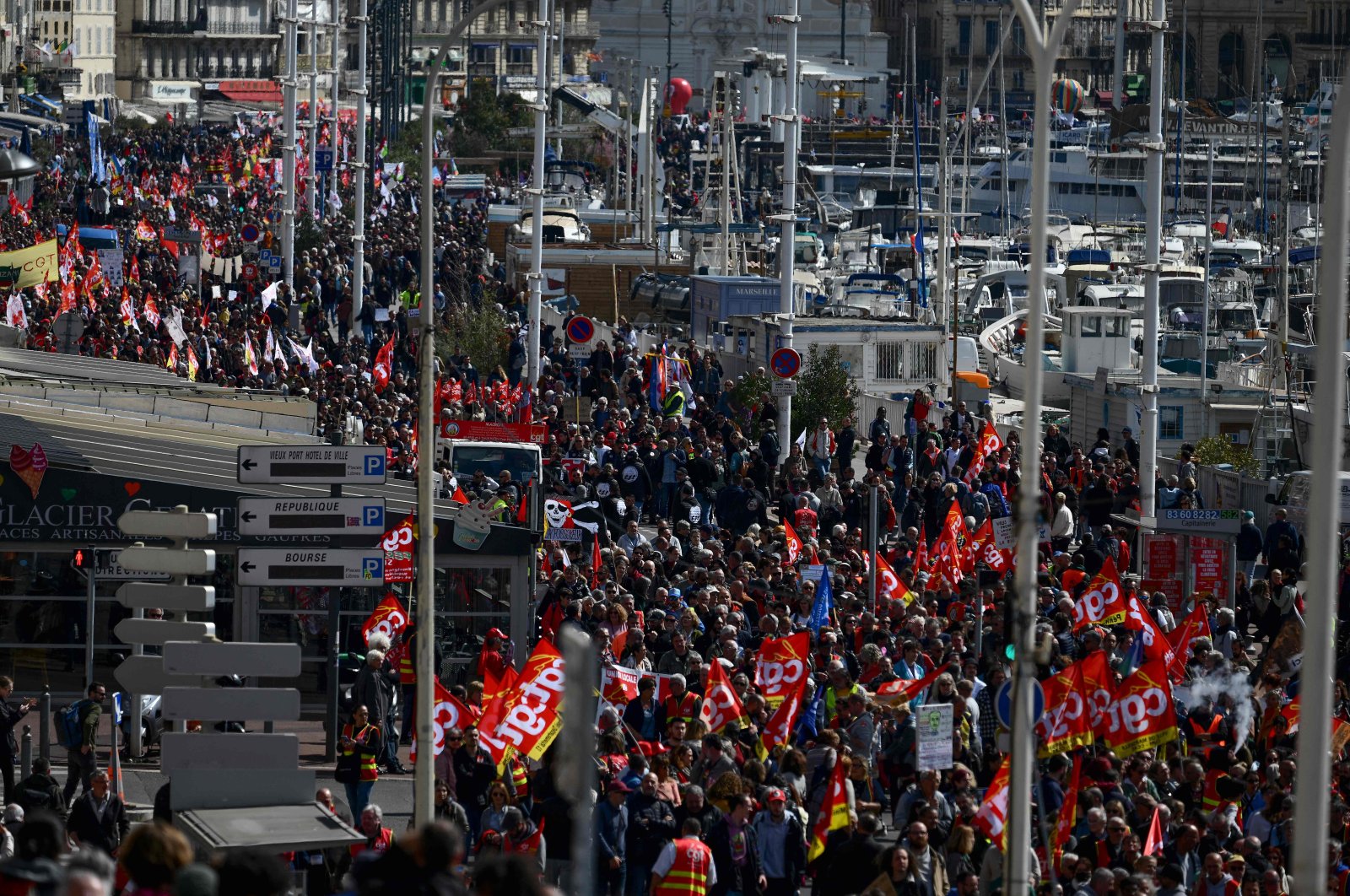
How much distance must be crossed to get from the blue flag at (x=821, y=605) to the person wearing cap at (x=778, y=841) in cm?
661

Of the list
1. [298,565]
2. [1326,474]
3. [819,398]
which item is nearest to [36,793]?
[298,565]

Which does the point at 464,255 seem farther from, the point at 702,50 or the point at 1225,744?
the point at 702,50

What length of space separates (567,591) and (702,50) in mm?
135972

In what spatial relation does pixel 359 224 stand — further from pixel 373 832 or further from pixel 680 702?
pixel 373 832

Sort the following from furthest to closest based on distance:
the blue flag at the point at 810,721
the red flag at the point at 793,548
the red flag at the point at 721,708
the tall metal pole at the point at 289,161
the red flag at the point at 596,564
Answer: the tall metal pole at the point at 289,161, the red flag at the point at 793,548, the red flag at the point at 596,564, the blue flag at the point at 810,721, the red flag at the point at 721,708

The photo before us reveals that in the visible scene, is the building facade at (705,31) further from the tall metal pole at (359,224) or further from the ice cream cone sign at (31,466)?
the ice cream cone sign at (31,466)

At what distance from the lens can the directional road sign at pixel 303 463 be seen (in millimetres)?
17422

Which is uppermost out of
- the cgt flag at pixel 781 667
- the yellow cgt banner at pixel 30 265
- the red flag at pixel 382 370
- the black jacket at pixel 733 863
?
the yellow cgt banner at pixel 30 265

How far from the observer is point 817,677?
19.4m

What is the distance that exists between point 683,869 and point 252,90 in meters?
147

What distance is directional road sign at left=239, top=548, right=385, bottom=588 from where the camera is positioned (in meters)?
17.2

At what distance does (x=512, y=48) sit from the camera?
16725 cm

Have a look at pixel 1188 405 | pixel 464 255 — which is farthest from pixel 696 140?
pixel 1188 405

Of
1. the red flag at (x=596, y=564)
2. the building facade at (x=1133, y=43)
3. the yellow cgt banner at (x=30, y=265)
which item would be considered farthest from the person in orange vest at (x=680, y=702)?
the building facade at (x=1133, y=43)
